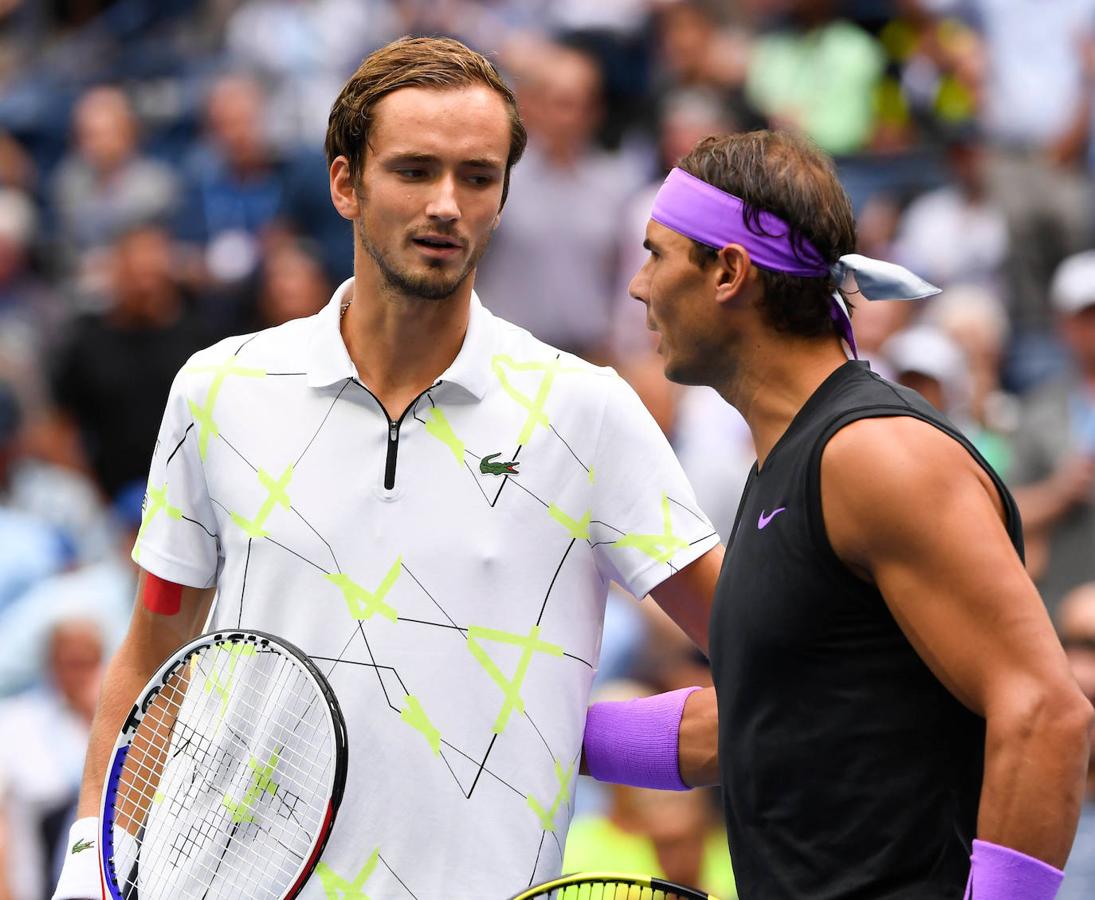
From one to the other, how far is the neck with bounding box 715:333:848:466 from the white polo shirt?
1.12 feet

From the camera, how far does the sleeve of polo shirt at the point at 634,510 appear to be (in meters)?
3.15

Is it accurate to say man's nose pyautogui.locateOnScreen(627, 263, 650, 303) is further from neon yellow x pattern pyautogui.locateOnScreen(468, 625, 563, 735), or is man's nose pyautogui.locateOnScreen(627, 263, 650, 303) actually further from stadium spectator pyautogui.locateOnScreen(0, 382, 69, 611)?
stadium spectator pyautogui.locateOnScreen(0, 382, 69, 611)

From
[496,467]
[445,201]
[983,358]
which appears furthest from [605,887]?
[983,358]

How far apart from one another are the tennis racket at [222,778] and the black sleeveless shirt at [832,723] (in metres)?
0.67

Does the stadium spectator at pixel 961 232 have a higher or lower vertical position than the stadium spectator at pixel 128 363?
higher

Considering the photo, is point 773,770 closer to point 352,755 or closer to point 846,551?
point 846,551

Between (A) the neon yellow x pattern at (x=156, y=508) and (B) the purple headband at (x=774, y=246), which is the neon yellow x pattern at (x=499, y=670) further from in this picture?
(B) the purple headband at (x=774, y=246)

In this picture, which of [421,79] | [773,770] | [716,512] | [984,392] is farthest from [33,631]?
[773,770]

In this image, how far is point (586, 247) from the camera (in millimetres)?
8109

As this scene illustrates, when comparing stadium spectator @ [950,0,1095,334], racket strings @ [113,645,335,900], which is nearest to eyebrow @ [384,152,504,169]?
racket strings @ [113,645,335,900]

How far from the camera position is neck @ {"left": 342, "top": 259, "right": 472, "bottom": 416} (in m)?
3.17

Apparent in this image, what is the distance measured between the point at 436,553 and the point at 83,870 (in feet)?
2.62

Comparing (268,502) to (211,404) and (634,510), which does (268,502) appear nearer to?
(211,404)

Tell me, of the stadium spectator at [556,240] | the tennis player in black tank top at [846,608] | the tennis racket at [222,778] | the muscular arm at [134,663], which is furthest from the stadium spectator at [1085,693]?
the stadium spectator at [556,240]
